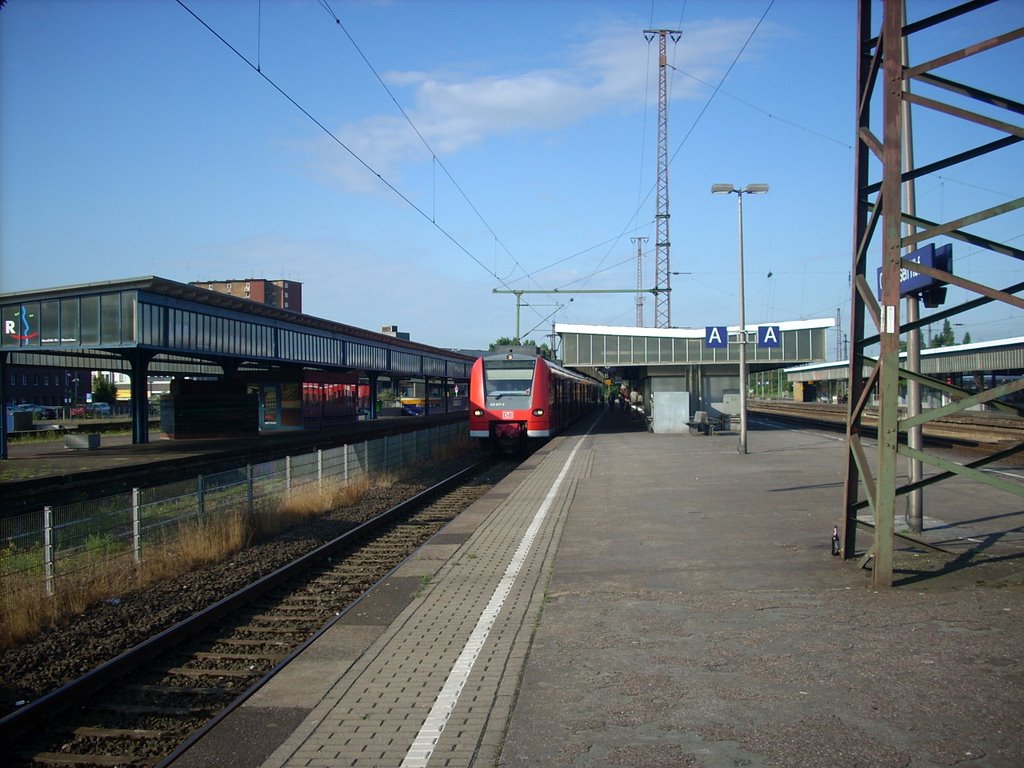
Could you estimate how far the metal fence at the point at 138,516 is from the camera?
26.6ft

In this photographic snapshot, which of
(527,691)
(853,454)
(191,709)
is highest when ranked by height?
(853,454)

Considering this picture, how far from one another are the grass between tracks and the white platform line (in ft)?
12.8

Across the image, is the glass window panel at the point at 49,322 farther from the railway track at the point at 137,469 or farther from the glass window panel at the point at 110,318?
the railway track at the point at 137,469

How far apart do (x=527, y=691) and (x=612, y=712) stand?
57 centimetres

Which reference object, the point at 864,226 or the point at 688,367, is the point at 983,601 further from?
the point at 688,367

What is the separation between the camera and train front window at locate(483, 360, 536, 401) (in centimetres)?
2584

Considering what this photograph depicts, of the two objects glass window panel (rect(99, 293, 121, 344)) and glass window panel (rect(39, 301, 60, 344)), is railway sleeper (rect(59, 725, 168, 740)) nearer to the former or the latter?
glass window panel (rect(99, 293, 121, 344))

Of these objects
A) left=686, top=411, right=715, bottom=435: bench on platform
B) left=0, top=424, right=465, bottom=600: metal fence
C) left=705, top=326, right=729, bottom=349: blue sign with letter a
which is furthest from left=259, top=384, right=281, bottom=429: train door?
left=0, top=424, right=465, bottom=600: metal fence

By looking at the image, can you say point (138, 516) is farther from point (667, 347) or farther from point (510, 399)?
point (667, 347)

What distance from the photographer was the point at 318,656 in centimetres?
625

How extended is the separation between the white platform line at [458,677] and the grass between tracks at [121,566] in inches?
153

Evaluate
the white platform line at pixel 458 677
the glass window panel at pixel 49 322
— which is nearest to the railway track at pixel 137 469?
the glass window panel at pixel 49 322

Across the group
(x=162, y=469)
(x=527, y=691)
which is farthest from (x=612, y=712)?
(x=162, y=469)

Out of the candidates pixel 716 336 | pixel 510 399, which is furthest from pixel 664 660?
pixel 716 336
